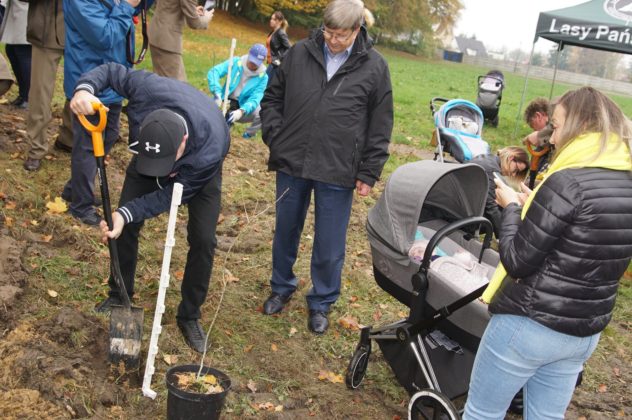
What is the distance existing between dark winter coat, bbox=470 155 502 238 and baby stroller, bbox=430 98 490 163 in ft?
2.54

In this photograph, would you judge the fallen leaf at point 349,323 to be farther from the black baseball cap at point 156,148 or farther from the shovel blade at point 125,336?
the black baseball cap at point 156,148

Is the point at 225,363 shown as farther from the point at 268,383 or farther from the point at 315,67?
the point at 315,67

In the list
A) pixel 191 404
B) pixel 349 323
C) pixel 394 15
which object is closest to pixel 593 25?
pixel 349 323

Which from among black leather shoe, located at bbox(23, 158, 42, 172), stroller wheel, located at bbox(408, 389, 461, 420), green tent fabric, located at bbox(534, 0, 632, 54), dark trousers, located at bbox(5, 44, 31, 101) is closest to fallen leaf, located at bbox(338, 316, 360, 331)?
stroller wheel, located at bbox(408, 389, 461, 420)

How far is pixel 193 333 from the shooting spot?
162 inches

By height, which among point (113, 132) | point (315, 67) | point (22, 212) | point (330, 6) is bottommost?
point (22, 212)

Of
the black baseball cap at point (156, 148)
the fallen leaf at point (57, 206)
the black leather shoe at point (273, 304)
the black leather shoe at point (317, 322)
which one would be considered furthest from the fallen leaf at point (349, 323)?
the fallen leaf at point (57, 206)

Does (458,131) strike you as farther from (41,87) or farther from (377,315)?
(41,87)

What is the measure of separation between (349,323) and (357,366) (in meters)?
0.83

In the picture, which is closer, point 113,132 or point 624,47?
point 113,132

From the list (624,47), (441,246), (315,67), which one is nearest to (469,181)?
(441,246)

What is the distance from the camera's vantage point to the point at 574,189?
2.47 m

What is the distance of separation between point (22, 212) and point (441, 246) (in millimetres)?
3337

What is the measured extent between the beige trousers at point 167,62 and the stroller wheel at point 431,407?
450 cm
